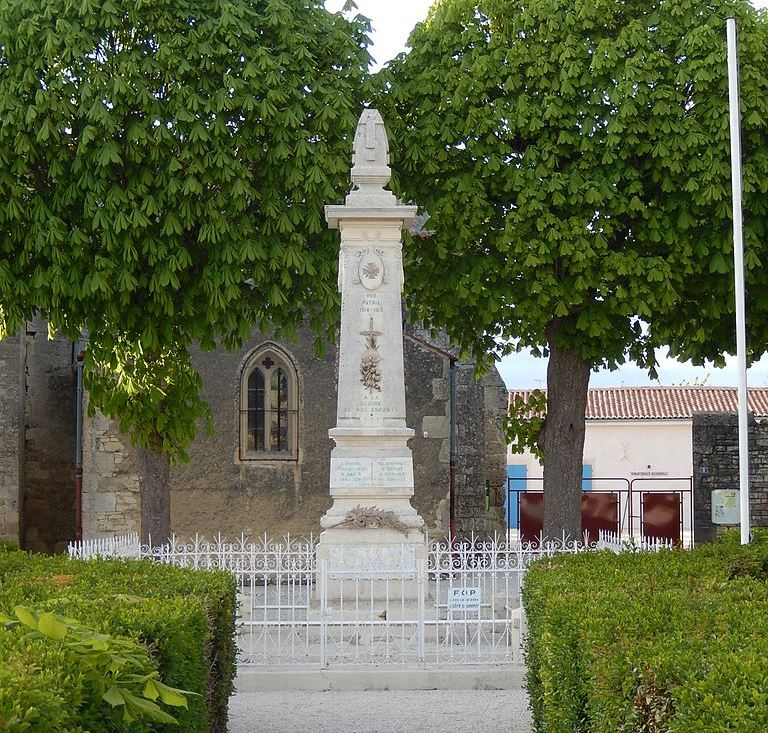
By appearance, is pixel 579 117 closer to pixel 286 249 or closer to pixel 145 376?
pixel 286 249

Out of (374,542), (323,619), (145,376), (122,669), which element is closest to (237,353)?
(145,376)

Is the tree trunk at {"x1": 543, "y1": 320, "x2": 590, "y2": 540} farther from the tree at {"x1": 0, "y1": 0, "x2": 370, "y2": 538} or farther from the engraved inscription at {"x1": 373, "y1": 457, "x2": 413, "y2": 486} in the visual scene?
the engraved inscription at {"x1": 373, "y1": 457, "x2": 413, "y2": 486}

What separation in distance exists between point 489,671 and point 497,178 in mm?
8178

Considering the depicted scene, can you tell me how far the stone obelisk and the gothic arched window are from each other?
26.7ft

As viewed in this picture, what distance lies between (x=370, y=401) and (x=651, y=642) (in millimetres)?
9303

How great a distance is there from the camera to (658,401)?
135 feet

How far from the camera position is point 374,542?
14375 mm

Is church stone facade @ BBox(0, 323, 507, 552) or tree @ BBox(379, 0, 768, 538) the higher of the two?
tree @ BBox(379, 0, 768, 538)

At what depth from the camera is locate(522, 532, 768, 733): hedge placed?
4652 mm

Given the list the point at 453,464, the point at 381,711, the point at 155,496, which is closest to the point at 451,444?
the point at 453,464

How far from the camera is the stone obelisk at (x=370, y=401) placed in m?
14.4

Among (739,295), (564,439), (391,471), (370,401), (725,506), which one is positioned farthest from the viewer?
(725,506)

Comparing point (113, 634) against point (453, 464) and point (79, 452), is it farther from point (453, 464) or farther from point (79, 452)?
point (79, 452)

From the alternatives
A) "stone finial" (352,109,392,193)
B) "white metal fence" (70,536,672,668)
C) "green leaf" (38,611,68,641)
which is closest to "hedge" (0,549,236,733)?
"green leaf" (38,611,68,641)
